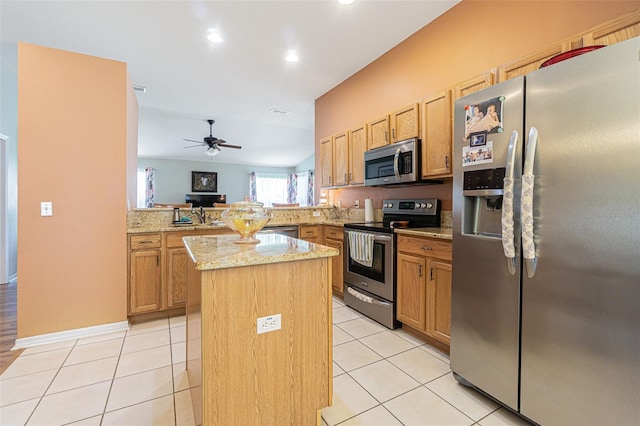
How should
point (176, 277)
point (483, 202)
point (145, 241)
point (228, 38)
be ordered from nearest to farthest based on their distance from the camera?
point (483, 202), point (145, 241), point (176, 277), point (228, 38)

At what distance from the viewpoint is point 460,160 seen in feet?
5.98

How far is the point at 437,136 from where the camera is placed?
2.59m

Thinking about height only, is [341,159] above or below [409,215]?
above

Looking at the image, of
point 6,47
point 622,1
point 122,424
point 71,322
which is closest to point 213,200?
point 6,47

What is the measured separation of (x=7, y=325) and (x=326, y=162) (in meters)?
3.90

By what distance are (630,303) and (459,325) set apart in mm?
849

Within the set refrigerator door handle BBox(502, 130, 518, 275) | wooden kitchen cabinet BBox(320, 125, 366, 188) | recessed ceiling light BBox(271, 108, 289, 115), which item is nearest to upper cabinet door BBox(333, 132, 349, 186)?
wooden kitchen cabinet BBox(320, 125, 366, 188)

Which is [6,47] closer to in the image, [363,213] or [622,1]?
[363,213]

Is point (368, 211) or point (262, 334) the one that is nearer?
point (262, 334)

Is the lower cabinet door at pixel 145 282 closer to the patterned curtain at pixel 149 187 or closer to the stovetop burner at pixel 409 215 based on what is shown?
the stovetop burner at pixel 409 215

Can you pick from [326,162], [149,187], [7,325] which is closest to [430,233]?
[326,162]

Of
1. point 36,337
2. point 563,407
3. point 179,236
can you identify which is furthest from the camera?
point 179,236

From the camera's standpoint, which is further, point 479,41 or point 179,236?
point 179,236

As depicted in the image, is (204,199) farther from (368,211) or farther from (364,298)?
(364,298)
